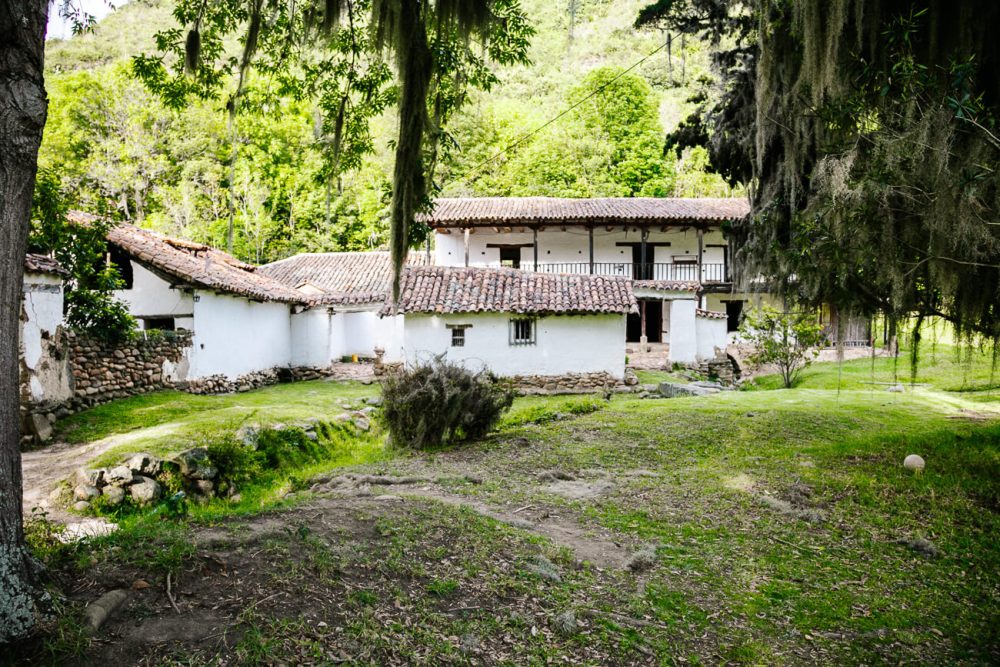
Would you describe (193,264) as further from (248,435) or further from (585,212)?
(585,212)

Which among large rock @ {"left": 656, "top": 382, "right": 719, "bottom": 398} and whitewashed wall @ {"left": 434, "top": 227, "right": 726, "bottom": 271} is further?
whitewashed wall @ {"left": 434, "top": 227, "right": 726, "bottom": 271}

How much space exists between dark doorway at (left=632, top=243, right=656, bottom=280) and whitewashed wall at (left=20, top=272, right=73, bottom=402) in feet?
67.4

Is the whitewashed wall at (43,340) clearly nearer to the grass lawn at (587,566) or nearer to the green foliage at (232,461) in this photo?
the green foliage at (232,461)

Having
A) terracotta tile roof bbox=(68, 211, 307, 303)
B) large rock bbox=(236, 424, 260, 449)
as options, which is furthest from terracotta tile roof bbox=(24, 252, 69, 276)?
large rock bbox=(236, 424, 260, 449)

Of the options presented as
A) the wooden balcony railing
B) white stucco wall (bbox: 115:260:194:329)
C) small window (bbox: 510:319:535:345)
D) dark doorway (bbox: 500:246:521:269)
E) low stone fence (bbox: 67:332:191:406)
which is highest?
dark doorway (bbox: 500:246:521:269)

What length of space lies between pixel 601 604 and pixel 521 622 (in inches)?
24.6

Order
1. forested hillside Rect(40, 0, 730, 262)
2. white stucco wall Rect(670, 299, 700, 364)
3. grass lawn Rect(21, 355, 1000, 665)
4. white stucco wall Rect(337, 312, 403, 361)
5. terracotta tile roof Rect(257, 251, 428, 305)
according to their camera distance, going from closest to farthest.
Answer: grass lawn Rect(21, 355, 1000, 665)
terracotta tile roof Rect(257, 251, 428, 305)
white stucco wall Rect(670, 299, 700, 364)
white stucco wall Rect(337, 312, 403, 361)
forested hillside Rect(40, 0, 730, 262)

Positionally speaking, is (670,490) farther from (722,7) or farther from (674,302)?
(674,302)

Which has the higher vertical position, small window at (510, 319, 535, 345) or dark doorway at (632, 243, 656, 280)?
dark doorway at (632, 243, 656, 280)

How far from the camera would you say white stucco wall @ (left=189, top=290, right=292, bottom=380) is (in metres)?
14.7

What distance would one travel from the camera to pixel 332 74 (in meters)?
7.61

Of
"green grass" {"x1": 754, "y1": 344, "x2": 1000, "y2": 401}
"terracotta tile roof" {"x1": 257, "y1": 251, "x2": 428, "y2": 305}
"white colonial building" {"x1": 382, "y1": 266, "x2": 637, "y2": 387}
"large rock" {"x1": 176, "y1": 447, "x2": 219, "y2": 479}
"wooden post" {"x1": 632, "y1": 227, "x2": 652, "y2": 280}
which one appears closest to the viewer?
"large rock" {"x1": 176, "y1": 447, "x2": 219, "y2": 479}

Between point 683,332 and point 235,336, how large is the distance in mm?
15743

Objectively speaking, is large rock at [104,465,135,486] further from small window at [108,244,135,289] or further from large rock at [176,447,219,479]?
small window at [108,244,135,289]
